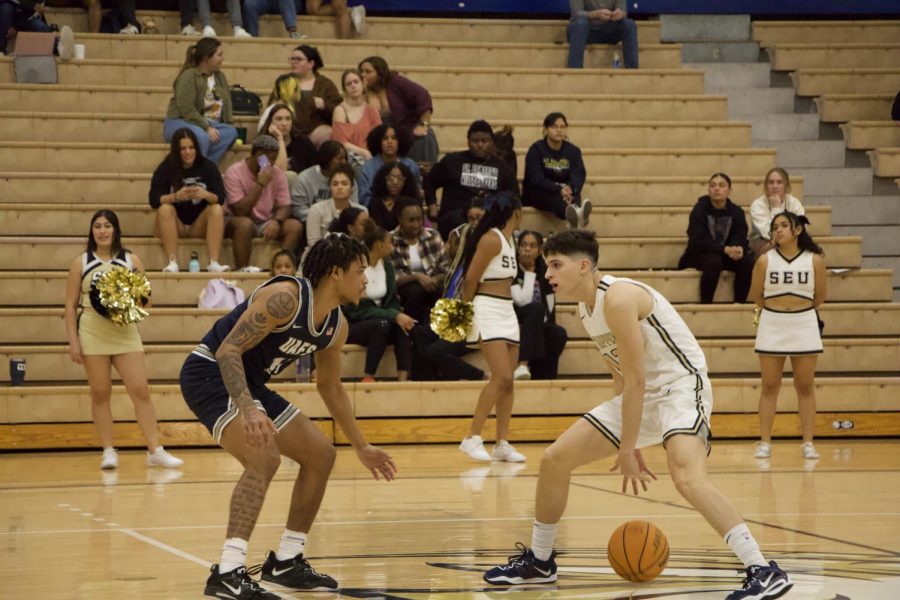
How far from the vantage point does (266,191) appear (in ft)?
40.1

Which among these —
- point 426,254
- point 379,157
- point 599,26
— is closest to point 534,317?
point 426,254

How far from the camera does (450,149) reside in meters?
13.8

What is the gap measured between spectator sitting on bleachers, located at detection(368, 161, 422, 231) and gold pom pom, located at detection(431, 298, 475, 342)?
7.77 ft

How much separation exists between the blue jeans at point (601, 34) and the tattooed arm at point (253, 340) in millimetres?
10371

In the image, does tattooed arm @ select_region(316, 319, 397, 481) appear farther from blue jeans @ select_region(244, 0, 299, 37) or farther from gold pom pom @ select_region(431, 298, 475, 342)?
blue jeans @ select_region(244, 0, 299, 37)


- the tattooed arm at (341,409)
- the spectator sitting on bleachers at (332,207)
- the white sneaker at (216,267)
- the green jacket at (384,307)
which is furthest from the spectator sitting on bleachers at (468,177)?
the tattooed arm at (341,409)

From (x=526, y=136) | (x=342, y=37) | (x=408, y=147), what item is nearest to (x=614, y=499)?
(x=408, y=147)

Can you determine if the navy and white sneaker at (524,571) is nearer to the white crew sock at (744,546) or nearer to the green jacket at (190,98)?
the white crew sock at (744,546)

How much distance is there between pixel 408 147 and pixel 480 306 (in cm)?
353

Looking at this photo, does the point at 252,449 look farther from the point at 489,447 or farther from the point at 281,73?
the point at 281,73

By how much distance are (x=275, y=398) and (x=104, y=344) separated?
4269mm

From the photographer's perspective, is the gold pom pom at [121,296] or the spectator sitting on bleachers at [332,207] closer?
the gold pom pom at [121,296]

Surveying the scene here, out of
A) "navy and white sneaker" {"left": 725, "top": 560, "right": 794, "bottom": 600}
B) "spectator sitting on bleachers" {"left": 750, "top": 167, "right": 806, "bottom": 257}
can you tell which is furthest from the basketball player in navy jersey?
"spectator sitting on bleachers" {"left": 750, "top": 167, "right": 806, "bottom": 257}

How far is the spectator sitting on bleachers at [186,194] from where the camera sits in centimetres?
1176
